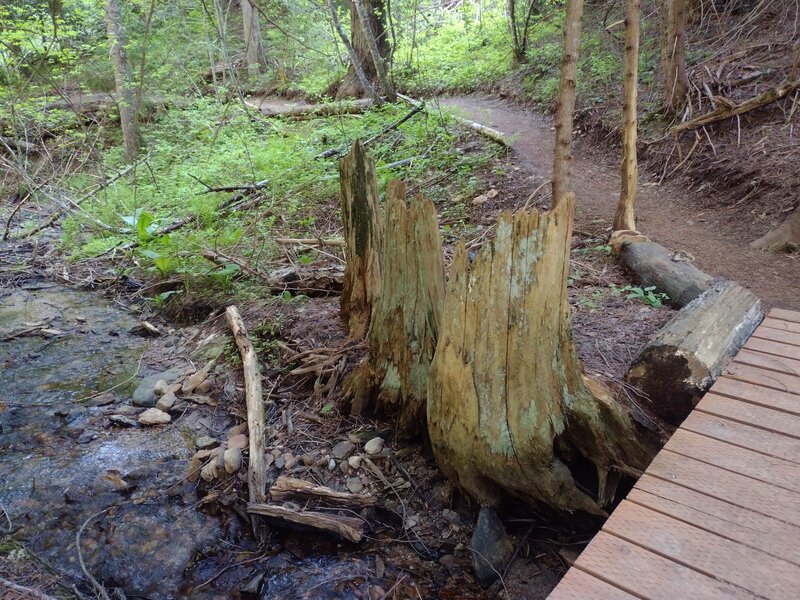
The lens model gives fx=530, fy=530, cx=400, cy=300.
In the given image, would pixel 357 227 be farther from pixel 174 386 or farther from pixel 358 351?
pixel 174 386

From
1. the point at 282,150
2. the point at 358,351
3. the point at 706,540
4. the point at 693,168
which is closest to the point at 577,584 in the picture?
the point at 706,540

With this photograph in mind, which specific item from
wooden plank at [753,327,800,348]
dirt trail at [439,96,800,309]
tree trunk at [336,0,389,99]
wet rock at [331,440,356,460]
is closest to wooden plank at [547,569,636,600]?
wet rock at [331,440,356,460]

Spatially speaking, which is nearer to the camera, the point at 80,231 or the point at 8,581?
the point at 8,581

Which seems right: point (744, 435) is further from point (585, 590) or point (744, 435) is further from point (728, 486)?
point (585, 590)

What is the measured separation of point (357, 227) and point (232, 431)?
2125mm

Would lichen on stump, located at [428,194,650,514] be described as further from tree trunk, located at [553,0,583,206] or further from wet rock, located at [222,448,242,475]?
tree trunk, located at [553,0,583,206]

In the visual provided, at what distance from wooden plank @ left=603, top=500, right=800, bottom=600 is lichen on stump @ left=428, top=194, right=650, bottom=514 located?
39.8 inches

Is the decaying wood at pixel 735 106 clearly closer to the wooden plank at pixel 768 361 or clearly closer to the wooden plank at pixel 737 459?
the wooden plank at pixel 768 361

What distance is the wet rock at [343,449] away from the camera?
13.7 feet

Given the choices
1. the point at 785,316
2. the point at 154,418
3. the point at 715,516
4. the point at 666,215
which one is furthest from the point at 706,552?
the point at 666,215

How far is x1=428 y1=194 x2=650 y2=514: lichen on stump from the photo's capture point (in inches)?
118

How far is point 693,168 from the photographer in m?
8.08

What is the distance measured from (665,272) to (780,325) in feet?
5.10

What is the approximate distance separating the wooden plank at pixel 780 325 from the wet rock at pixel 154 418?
16.6 ft
